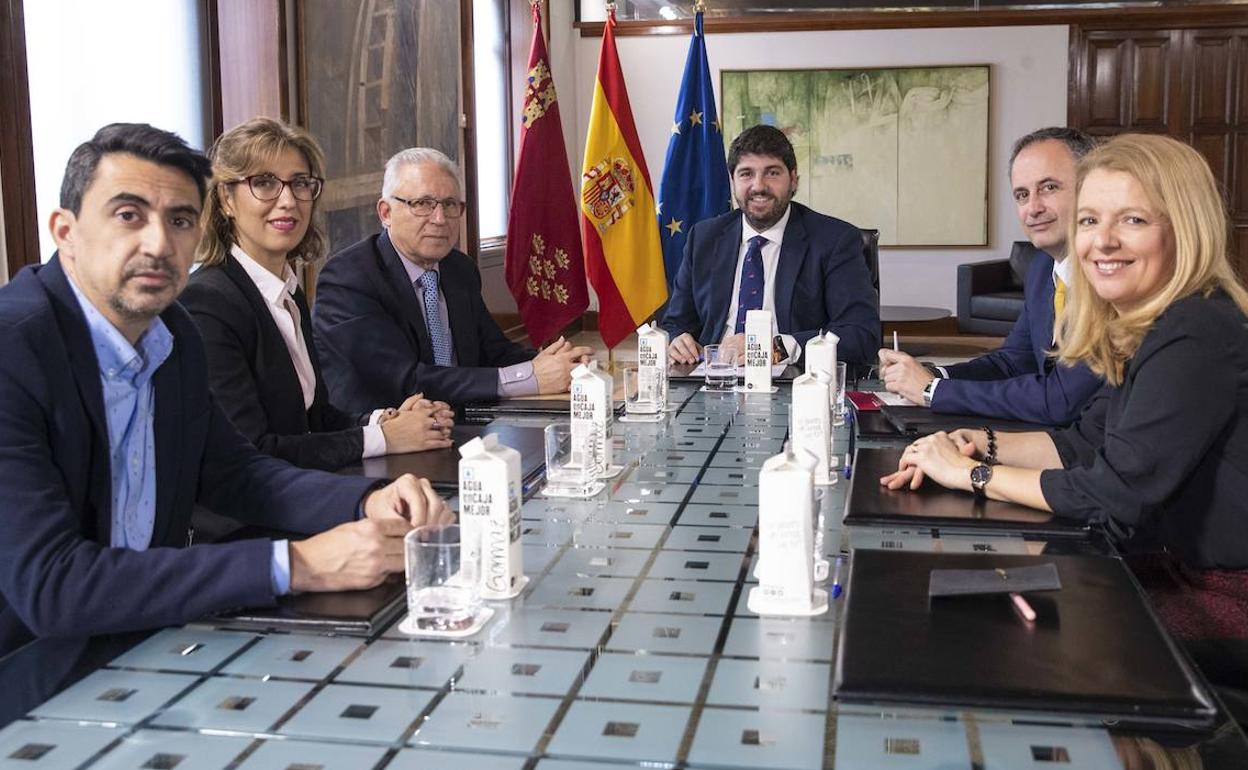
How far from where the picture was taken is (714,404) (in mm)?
3148

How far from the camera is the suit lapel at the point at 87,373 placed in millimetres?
1764

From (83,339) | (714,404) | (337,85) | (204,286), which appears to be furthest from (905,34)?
(83,339)

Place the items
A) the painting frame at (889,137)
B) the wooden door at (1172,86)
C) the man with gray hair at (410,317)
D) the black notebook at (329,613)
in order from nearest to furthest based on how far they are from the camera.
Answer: the black notebook at (329,613)
the man with gray hair at (410,317)
the wooden door at (1172,86)
the painting frame at (889,137)

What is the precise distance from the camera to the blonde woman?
1.93 m

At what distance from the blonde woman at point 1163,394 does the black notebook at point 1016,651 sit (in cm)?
32

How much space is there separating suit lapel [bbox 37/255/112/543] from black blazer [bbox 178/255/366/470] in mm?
620

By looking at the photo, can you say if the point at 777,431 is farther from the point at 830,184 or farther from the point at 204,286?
the point at 830,184

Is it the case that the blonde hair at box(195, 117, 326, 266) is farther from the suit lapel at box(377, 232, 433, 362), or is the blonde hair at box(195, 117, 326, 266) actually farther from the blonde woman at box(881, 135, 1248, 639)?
the blonde woman at box(881, 135, 1248, 639)

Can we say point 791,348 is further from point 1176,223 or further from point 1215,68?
point 1215,68

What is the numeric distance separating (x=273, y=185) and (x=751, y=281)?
192 cm

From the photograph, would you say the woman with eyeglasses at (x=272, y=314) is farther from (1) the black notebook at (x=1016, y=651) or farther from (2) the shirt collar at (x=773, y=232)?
(2) the shirt collar at (x=773, y=232)

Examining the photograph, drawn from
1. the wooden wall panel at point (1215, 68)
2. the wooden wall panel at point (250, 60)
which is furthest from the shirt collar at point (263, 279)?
the wooden wall panel at point (1215, 68)

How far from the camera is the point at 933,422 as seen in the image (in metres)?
2.76

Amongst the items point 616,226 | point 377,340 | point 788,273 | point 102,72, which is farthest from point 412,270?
point 616,226
